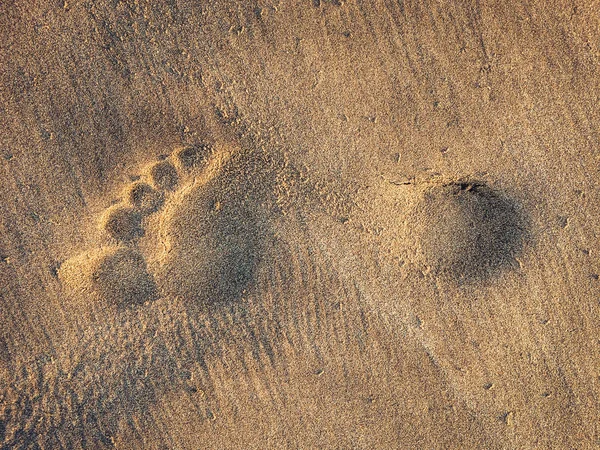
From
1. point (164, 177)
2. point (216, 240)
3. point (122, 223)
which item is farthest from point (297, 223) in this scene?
point (122, 223)

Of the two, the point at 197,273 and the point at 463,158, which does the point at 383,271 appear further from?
the point at 197,273

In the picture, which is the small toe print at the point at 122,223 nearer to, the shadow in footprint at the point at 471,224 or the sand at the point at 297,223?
the sand at the point at 297,223

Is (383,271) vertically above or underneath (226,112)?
underneath

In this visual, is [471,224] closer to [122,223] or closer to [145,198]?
[145,198]

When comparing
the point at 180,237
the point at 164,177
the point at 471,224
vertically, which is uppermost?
the point at 164,177

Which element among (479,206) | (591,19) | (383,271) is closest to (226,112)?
(383,271)

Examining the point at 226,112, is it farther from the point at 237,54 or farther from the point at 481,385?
the point at 481,385

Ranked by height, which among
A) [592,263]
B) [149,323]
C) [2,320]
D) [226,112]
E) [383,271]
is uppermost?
[226,112]
